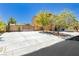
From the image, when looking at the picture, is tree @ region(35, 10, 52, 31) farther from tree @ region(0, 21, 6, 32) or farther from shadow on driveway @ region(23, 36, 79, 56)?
tree @ region(0, 21, 6, 32)

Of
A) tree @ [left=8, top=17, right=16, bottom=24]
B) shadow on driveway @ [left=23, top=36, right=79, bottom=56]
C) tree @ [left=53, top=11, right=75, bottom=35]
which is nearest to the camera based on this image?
shadow on driveway @ [left=23, top=36, right=79, bottom=56]

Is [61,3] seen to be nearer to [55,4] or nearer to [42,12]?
[55,4]

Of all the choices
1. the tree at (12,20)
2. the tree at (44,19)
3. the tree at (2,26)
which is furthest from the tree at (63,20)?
the tree at (2,26)

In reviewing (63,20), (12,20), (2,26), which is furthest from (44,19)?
(2,26)

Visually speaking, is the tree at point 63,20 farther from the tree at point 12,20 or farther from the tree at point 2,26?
the tree at point 2,26

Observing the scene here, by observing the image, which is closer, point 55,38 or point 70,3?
point 70,3

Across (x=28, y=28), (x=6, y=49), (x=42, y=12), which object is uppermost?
(x=42, y=12)

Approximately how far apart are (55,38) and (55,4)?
2.90ft

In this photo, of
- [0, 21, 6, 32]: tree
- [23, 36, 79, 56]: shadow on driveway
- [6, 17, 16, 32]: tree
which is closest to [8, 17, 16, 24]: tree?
[6, 17, 16, 32]: tree

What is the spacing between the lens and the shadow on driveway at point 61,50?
585 cm

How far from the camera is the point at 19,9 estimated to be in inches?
235

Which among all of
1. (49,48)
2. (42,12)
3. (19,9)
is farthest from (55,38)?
(19,9)

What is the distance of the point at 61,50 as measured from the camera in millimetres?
5926

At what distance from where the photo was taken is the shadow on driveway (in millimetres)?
5850
